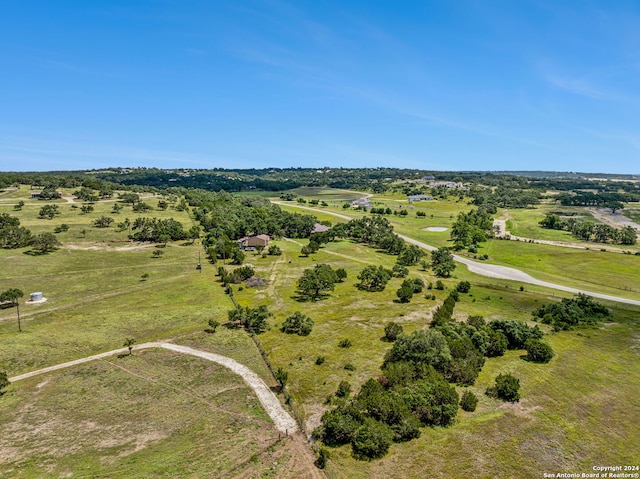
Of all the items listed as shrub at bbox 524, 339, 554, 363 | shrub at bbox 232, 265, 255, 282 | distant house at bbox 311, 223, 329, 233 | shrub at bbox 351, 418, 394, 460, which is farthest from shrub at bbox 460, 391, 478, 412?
distant house at bbox 311, 223, 329, 233

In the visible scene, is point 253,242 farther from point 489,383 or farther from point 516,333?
point 489,383

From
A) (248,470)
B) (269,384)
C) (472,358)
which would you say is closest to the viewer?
(248,470)

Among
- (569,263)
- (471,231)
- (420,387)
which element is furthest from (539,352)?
(471,231)

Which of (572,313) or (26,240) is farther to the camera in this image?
(26,240)

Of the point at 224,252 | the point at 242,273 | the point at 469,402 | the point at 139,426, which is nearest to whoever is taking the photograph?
the point at 139,426

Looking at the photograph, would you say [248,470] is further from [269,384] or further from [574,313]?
[574,313]

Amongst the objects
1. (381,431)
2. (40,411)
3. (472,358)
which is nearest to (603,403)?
(472,358)

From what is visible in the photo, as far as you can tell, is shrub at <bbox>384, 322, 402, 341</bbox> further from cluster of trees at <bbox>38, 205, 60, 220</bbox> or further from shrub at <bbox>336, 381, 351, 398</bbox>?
cluster of trees at <bbox>38, 205, 60, 220</bbox>
